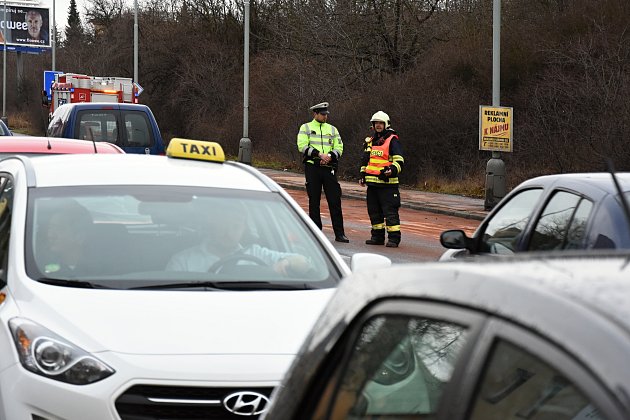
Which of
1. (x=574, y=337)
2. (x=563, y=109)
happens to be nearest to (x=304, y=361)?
(x=574, y=337)

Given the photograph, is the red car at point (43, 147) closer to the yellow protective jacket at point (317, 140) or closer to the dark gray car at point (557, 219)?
the dark gray car at point (557, 219)

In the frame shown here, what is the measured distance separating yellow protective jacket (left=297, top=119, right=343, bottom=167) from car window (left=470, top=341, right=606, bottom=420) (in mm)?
13986

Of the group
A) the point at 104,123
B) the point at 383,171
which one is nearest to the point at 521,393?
the point at 383,171

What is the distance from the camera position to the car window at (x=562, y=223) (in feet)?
18.0

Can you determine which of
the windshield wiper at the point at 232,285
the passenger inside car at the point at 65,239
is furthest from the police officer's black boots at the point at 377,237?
the windshield wiper at the point at 232,285

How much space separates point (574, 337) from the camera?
1.57 m

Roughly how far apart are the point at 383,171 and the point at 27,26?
279ft

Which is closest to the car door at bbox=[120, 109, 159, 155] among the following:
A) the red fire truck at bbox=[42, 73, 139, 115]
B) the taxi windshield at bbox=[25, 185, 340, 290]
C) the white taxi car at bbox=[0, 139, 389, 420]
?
Result: the white taxi car at bbox=[0, 139, 389, 420]

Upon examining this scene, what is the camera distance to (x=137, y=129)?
19406 mm

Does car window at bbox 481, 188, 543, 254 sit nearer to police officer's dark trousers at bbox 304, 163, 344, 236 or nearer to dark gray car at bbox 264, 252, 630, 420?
dark gray car at bbox 264, 252, 630, 420

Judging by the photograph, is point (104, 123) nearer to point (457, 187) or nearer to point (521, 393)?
point (457, 187)

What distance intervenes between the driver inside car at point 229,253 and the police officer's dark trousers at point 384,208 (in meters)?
9.58

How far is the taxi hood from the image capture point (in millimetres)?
4500

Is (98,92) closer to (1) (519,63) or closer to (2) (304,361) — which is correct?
(1) (519,63)
